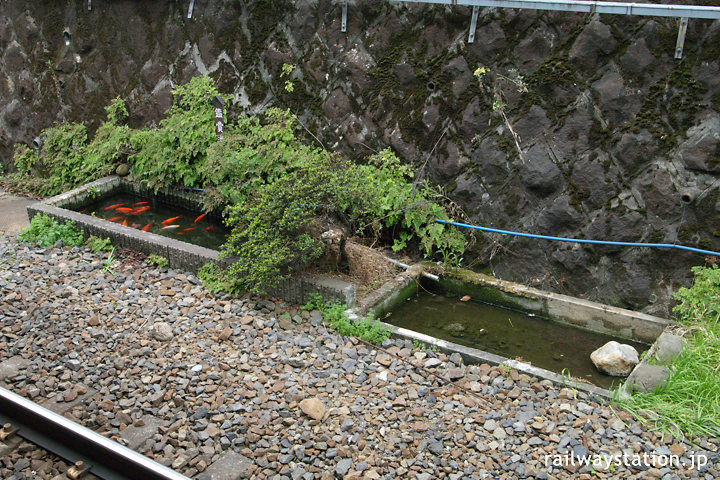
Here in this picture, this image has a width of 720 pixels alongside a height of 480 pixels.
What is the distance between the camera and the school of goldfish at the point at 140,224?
7.82 m

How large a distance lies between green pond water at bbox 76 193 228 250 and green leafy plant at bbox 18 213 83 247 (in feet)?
1.71

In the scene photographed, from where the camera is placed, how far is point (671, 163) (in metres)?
5.73

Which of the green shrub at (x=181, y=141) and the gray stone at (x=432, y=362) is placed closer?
the gray stone at (x=432, y=362)

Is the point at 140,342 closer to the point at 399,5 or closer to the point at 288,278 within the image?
the point at 288,278

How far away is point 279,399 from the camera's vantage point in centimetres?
451

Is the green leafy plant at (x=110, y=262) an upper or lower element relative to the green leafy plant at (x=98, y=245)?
lower

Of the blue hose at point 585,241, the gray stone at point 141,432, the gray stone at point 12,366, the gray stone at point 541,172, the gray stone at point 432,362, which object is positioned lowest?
the gray stone at point 12,366

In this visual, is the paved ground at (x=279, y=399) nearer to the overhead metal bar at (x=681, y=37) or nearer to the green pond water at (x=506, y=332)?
the green pond water at (x=506, y=332)

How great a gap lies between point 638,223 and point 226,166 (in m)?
4.63

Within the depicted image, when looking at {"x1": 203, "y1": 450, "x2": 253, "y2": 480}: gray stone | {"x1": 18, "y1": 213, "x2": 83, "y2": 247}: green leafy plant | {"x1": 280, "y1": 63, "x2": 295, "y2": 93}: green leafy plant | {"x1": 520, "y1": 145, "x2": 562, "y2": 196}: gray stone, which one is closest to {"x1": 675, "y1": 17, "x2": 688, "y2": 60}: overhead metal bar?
{"x1": 520, "y1": 145, "x2": 562, "y2": 196}: gray stone

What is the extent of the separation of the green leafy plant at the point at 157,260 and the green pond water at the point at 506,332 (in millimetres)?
2523

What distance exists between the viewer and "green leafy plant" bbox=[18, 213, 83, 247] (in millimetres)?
7137

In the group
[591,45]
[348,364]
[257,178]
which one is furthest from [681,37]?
[257,178]

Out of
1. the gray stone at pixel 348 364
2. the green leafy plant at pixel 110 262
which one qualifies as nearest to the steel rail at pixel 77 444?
the gray stone at pixel 348 364
